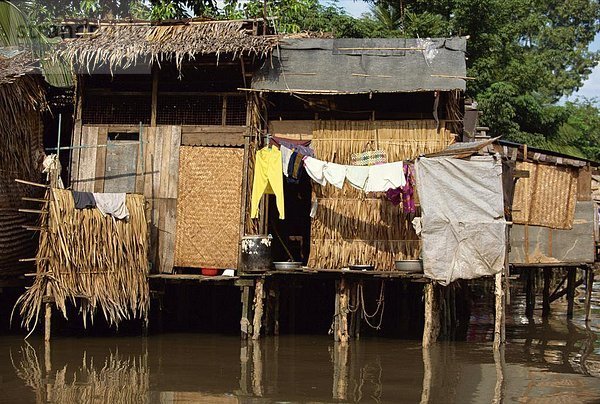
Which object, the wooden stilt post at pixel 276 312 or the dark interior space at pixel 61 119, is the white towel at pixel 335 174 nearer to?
the wooden stilt post at pixel 276 312

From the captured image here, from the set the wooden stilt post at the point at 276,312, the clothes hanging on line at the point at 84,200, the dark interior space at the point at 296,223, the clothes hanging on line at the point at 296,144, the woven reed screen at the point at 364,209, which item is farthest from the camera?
the dark interior space at the point at 296,223

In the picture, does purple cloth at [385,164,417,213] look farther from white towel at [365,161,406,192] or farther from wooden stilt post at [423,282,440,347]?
wooden stilt post at [423,282,440,347]

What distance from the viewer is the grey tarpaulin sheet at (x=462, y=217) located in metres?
11.7

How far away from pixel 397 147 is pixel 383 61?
1.35 metres

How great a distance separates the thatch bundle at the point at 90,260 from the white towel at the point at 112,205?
0.28 ft

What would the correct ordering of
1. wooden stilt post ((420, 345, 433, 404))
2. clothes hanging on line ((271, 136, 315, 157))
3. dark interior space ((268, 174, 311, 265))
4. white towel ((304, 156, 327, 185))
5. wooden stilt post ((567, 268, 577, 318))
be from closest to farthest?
1. wooden stilt post ((420, 345, 433, 404))
2. white towel ((304, 156, 327, 185))
3. clothes hanging on line ((271, 136, 315, 157))
4. dark interior space ((268, 174, 311, 265))
5. wooden stilt post ((567, 268, 577, 318))

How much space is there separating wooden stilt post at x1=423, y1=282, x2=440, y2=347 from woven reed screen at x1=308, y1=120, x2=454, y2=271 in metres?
0.70

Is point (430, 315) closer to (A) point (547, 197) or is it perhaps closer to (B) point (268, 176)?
(B) point (268, 176)

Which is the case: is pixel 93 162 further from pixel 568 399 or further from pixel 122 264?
pixel 568 399

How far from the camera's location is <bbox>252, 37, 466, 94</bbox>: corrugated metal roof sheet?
12.7 meters

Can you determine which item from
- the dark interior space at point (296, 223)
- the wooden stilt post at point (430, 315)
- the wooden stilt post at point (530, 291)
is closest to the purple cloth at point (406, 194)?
the wooden stilt post at point (430, 315)

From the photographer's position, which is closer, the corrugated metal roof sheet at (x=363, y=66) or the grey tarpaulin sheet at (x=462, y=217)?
the grey tarpaulin sheet at (x=462, y=217)

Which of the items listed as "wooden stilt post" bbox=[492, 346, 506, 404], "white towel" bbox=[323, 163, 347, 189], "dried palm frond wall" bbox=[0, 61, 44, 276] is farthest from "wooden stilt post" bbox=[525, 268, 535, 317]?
"dried palm frond wall" bbox=[0, 61, 44, 276]

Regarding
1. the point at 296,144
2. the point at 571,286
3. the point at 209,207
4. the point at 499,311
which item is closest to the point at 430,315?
the point at 499,311
